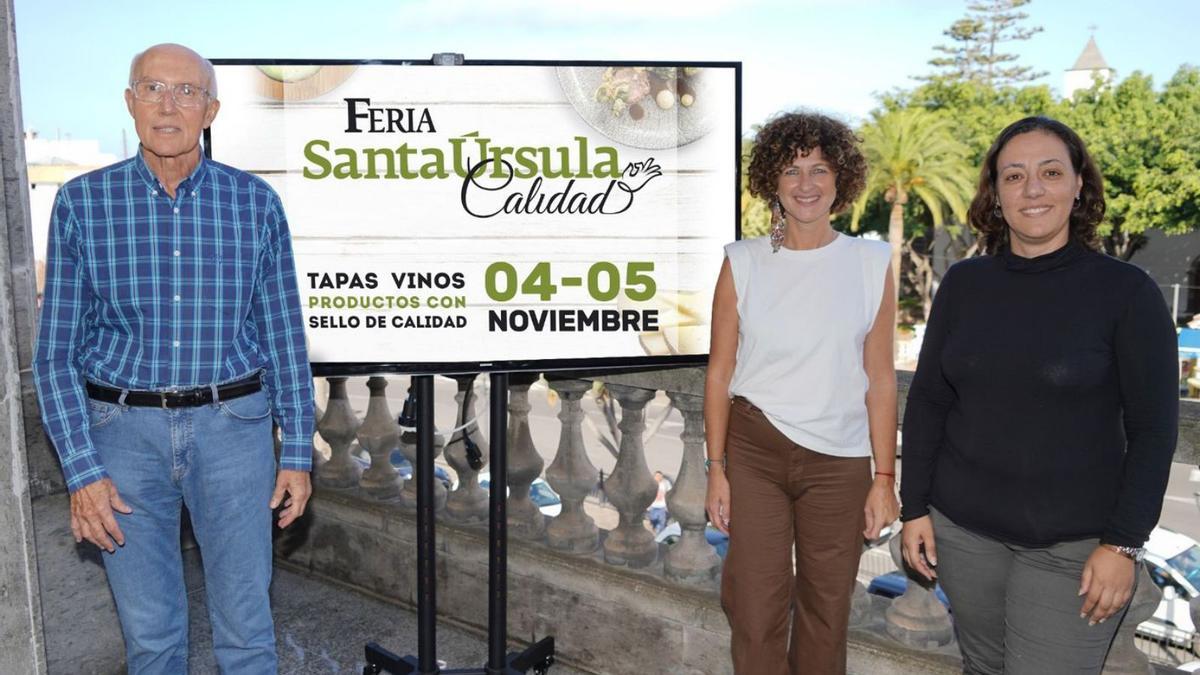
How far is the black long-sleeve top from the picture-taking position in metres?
2.01

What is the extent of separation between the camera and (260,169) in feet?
9.87

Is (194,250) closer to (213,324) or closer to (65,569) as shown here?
(213,324)

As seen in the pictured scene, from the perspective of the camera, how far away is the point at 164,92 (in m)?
2.36

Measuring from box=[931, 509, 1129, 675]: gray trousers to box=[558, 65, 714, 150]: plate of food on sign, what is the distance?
4.87ft

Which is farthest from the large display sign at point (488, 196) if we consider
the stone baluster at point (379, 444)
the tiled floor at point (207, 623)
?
the stone baluster at point (379, 444)

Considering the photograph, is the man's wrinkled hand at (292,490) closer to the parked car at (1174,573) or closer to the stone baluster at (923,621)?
the stone baluster at (923,621)

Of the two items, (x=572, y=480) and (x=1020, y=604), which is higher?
(x=1020, y=604)

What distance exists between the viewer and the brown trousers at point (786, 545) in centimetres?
256

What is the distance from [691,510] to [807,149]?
5.10 feet

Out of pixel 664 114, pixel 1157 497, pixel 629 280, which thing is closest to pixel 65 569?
pixel 629 280

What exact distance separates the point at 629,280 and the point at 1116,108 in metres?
41.2

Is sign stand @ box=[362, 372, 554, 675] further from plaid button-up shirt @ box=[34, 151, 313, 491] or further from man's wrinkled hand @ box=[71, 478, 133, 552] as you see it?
man's wrinkled hand @ box=[71, 478, 133, 552]

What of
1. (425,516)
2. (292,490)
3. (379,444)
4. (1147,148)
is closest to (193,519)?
(292,490)

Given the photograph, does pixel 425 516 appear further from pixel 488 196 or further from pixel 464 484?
pixel 488 196
